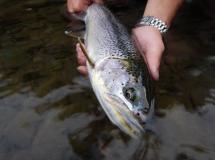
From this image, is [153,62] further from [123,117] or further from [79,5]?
[79,5]

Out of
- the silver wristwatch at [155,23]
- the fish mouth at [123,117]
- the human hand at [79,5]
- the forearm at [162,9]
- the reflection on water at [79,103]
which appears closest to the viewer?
the fish mouth at [123,117]

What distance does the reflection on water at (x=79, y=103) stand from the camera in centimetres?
244

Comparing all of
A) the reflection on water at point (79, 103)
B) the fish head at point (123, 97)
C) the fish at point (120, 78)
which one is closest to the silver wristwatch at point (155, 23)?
the reflection on water at point (79, 103)

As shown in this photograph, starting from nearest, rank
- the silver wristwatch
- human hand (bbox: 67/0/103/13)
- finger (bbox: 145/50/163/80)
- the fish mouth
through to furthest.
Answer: the fish mouth → finger (bbox: 145/50/163/80) → the silver wristwatch → human hand (bbox: 67/0/103/13)

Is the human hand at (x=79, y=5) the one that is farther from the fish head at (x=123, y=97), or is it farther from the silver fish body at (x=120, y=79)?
the fish head at (x=123, y=97)

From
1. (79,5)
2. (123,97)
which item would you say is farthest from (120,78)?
(79,5)

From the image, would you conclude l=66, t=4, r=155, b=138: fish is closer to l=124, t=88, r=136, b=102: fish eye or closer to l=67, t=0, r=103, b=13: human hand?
l=124, t=88, r=136, b=102: fish eye

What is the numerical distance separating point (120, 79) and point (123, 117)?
0.87 ft

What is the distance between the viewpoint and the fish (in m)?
2.23

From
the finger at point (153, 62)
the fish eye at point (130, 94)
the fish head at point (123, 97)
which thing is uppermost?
the fish eye at point (130, 94)

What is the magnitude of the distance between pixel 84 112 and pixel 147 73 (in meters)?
0.52

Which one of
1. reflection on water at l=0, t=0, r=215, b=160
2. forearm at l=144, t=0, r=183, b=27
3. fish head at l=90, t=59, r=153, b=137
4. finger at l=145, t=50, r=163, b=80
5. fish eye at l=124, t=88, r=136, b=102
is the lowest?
reflection on water at l=0, t=0, r=215, b=160

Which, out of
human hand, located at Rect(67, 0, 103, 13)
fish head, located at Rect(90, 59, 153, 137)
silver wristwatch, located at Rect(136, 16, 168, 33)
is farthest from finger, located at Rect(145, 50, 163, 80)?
human hand, located at Rect(67, 0, 103, 13)

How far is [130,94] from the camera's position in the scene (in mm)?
2293
